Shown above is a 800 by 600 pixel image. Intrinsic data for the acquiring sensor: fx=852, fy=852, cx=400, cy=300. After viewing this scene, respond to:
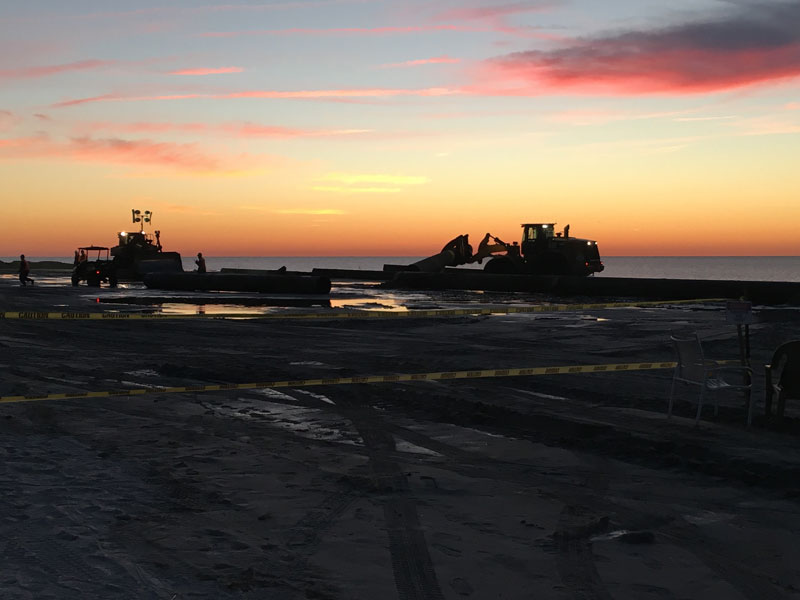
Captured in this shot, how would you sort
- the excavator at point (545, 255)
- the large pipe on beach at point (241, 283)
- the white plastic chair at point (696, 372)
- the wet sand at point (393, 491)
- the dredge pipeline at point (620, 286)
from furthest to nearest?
1. the excavator at point (545, 255)
2. the large pipe on beach at point (241, 283)
3. the dredge pipeline at point (620, 286)
4. the white plastic chair at point (696, 372)
5. the wet sand at point (393, 491)

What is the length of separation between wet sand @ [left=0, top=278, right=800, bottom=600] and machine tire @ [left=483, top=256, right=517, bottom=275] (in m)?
32.3

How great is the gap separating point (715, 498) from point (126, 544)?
3.90m

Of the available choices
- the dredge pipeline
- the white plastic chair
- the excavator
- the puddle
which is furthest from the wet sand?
the excavator

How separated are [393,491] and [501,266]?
38.7 meters

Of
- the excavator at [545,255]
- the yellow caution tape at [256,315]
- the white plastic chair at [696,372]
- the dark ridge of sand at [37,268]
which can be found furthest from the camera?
the dark ridge of sand at [37,268]

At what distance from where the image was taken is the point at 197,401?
958 cm

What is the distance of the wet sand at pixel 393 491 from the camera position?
441 cm

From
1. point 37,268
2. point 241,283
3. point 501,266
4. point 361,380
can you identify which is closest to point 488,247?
point 501,266

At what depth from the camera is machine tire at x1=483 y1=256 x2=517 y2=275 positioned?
44062 mm

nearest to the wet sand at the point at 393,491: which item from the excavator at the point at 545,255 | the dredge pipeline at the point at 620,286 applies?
the dredge pipeline at the point at 620,286

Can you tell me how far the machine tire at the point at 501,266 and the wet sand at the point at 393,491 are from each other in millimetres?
32344

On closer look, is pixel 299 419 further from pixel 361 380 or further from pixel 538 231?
pixel 538 231

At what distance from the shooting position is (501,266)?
4422 centimetres

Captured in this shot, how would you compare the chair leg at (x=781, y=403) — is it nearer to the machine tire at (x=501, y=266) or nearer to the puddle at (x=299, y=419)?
the puddle at (x=299, y=419)
